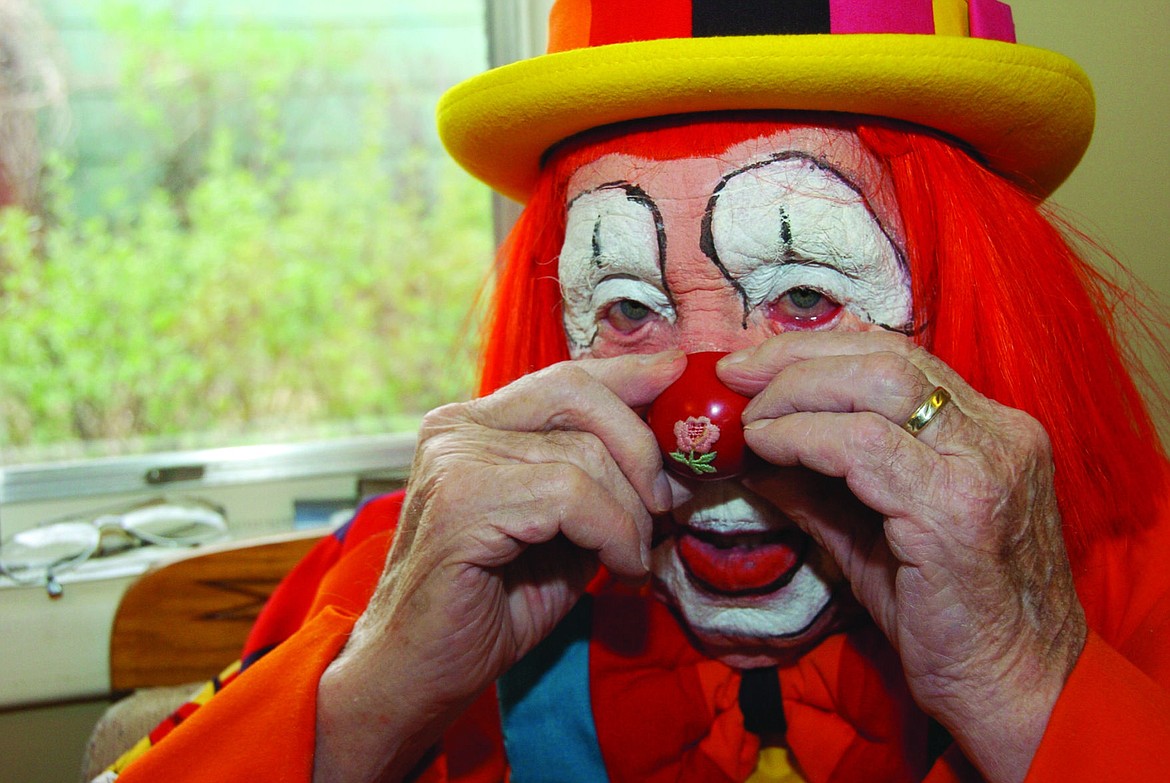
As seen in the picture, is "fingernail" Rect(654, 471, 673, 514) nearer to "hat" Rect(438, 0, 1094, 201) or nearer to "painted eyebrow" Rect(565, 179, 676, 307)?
"painted eyebrow" Rect(565, 179, 676, 307)

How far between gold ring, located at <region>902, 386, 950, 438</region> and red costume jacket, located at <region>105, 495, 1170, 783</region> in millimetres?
237

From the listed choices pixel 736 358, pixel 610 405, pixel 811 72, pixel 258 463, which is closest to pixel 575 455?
pixel 610 405

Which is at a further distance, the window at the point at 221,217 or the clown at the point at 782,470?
the window at the point at 221,217

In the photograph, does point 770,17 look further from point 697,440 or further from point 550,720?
point 550,720

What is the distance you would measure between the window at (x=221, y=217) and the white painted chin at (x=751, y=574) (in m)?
1.19

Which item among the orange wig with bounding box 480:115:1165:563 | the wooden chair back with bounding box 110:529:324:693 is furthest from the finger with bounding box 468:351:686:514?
the wooden chair back with bounding box 110:529:324:693

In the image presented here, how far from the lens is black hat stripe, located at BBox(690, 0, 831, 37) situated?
0.82 metres

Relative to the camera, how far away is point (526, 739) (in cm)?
97

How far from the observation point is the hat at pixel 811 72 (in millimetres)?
788

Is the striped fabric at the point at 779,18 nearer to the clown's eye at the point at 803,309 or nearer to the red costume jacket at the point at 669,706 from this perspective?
the clown's eye at the point at 803,309

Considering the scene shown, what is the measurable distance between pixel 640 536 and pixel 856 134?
432mm

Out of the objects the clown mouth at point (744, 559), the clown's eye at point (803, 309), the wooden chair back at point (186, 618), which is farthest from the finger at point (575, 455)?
the wooden chair back at point (186, 618)

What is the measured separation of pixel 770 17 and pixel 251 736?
82cm

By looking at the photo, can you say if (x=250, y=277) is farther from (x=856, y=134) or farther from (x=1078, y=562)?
(x=1078, y=562)
